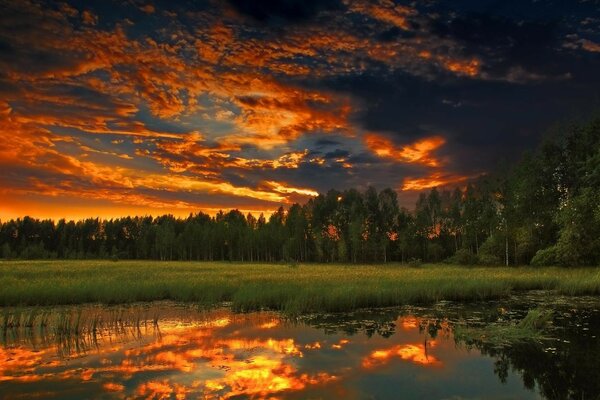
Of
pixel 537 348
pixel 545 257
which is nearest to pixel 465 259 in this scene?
pixel 545 257

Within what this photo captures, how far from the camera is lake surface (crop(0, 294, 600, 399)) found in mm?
11227

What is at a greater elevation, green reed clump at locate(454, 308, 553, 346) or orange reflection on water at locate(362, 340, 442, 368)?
green reed clump at locate(454, 308, 553, 346)

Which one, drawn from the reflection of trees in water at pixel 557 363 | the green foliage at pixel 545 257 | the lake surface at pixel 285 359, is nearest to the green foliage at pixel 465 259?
the green foliage at pixel 545 257

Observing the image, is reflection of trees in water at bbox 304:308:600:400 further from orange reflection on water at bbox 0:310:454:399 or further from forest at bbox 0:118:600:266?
forest at bbox 0:118:600:266

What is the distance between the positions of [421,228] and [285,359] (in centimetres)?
9090

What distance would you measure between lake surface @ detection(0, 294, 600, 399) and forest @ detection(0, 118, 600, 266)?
104ft

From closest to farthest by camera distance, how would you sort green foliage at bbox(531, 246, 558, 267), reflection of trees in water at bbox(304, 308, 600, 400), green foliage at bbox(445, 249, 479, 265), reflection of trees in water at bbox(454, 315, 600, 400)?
reflection of trees in water at bbox(454, 315, 600, 400), reflection of trees in water at bbox(304, 308, 600, 400), green foliage at bbox(531, 246, 558, 267), green foliage at bbox(445, 249, 479, 265)

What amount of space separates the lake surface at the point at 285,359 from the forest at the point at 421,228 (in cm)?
3176

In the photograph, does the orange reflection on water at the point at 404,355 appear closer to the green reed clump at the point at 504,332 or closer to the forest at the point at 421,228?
the green reed clump at the point at 504,332

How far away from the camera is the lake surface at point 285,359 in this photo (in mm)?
11227

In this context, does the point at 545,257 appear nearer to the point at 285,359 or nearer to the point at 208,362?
the point at 285,359

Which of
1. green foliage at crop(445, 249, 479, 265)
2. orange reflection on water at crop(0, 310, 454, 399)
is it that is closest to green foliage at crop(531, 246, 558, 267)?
green foliage at crop(445, 249, 479, 265)

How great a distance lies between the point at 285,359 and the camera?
14.1m

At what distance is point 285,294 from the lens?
25.6m
